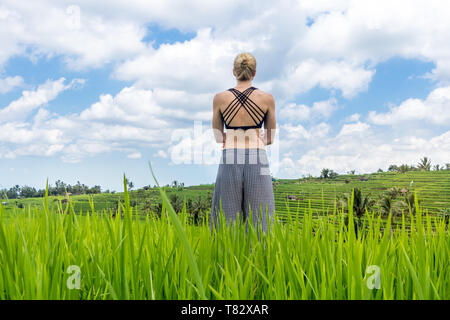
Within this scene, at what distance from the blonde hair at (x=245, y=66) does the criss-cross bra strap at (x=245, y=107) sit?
17 centimetres

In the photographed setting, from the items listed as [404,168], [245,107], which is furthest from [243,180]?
[404,168]

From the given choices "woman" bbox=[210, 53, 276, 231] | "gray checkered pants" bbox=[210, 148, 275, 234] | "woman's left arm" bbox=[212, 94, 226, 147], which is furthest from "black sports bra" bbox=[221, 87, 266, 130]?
"gray checkered pants" bbox=[210, 148, 275, 234]

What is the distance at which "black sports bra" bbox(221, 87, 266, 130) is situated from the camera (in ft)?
11.5

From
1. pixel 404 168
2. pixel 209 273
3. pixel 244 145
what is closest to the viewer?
pixel 209 273

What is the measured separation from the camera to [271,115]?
11.7 ft

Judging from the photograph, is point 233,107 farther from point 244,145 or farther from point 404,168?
point 404,168

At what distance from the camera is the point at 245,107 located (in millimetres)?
3502

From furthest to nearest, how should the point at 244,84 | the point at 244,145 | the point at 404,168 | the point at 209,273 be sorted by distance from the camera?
the point at 404,168, the point at 244,84, the point at 244,145, the point at 209,273

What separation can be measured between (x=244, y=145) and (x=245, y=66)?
884 mm

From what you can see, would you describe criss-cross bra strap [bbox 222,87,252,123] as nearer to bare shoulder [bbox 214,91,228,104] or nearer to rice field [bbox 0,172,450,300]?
bare shoulder [bbox 214,91,228,104]

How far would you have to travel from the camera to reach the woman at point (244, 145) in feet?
11.5
